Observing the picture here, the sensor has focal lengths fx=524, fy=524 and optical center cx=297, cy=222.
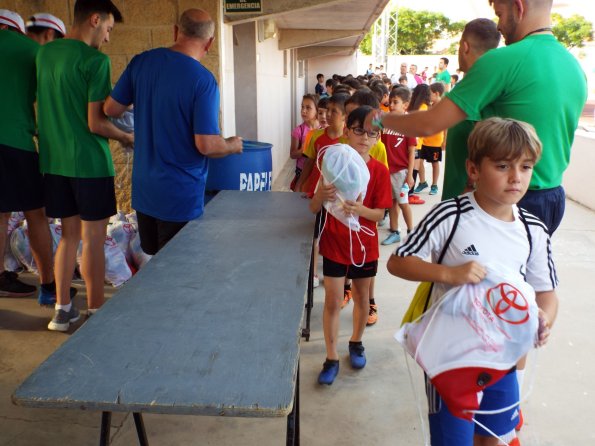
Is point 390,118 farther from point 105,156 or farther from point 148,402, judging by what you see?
point 105,156

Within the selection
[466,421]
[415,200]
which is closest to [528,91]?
[466,421]

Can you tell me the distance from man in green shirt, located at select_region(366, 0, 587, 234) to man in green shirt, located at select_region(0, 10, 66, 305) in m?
2.37

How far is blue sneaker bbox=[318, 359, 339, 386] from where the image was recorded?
2742 millimetres

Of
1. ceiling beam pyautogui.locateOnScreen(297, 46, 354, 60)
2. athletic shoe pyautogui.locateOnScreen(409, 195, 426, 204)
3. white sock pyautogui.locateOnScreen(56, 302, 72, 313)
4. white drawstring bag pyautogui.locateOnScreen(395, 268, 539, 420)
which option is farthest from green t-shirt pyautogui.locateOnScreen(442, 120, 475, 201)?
ceiling beam pyautogui.locateOnScreen(297, 46, 354, 60)

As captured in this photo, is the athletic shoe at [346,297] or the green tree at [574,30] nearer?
the athletic shoe at [346,297]

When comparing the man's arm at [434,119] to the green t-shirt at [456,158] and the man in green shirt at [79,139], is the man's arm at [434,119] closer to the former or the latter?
the green t-shirt at [456,158]

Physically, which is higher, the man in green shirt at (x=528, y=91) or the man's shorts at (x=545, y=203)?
the man in green shirt at (x=528, y=91)

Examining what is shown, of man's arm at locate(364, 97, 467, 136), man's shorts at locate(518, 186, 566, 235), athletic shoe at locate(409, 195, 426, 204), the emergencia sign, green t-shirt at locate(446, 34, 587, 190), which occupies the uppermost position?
the emergencia sign

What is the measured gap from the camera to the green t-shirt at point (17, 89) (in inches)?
120

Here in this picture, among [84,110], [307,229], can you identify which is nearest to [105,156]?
[84,110]

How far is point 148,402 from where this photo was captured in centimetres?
119

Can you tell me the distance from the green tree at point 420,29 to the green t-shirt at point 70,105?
6816 centimetres

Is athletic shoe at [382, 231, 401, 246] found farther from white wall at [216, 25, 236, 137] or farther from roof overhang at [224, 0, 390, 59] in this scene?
roof overhang at [224, 0, 390, 59]

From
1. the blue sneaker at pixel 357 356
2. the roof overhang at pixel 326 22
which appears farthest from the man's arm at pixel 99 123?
the roof overhang at pixel 326 22
